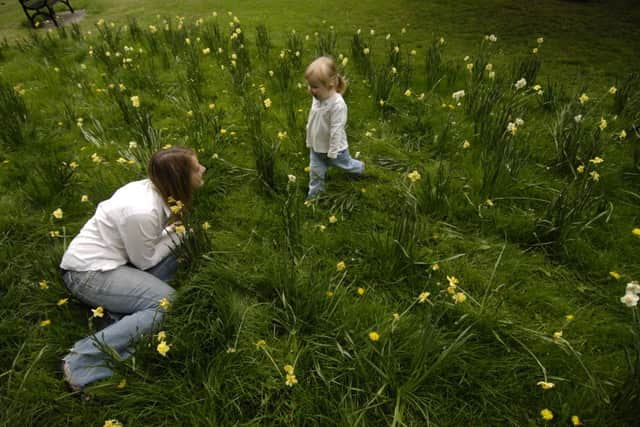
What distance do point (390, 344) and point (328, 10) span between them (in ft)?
26.7

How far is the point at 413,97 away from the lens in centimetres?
420

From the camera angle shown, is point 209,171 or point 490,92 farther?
point 490,92

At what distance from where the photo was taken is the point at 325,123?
3.03 meters

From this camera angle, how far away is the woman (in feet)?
6.97

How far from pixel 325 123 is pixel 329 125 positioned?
4 centimetres

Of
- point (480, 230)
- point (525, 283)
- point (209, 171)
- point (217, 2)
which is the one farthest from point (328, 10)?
point (525, 283)

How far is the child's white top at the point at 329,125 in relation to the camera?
295 centimetres

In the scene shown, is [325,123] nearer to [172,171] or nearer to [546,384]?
[172,171]

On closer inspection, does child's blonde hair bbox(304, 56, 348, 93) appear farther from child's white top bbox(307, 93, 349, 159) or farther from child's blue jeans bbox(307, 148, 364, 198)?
child's blue jeans bbox(307, 148, 364, 198)

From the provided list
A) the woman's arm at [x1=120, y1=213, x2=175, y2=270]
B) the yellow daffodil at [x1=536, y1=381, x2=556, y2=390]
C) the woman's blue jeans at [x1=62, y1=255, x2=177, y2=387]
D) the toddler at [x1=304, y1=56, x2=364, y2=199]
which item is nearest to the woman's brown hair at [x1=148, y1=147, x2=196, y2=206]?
the woman's arm at [x1=120, y1=213, x2=175, y2=270]

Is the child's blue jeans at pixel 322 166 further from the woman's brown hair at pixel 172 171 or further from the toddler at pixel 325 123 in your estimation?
the woman's brown hair at pixel 172 171

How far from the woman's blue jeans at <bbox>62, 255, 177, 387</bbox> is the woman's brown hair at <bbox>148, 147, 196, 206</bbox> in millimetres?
464

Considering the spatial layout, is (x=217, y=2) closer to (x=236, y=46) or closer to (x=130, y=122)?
(x=236, y=46)

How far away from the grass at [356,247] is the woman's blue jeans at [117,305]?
4.8 inches
